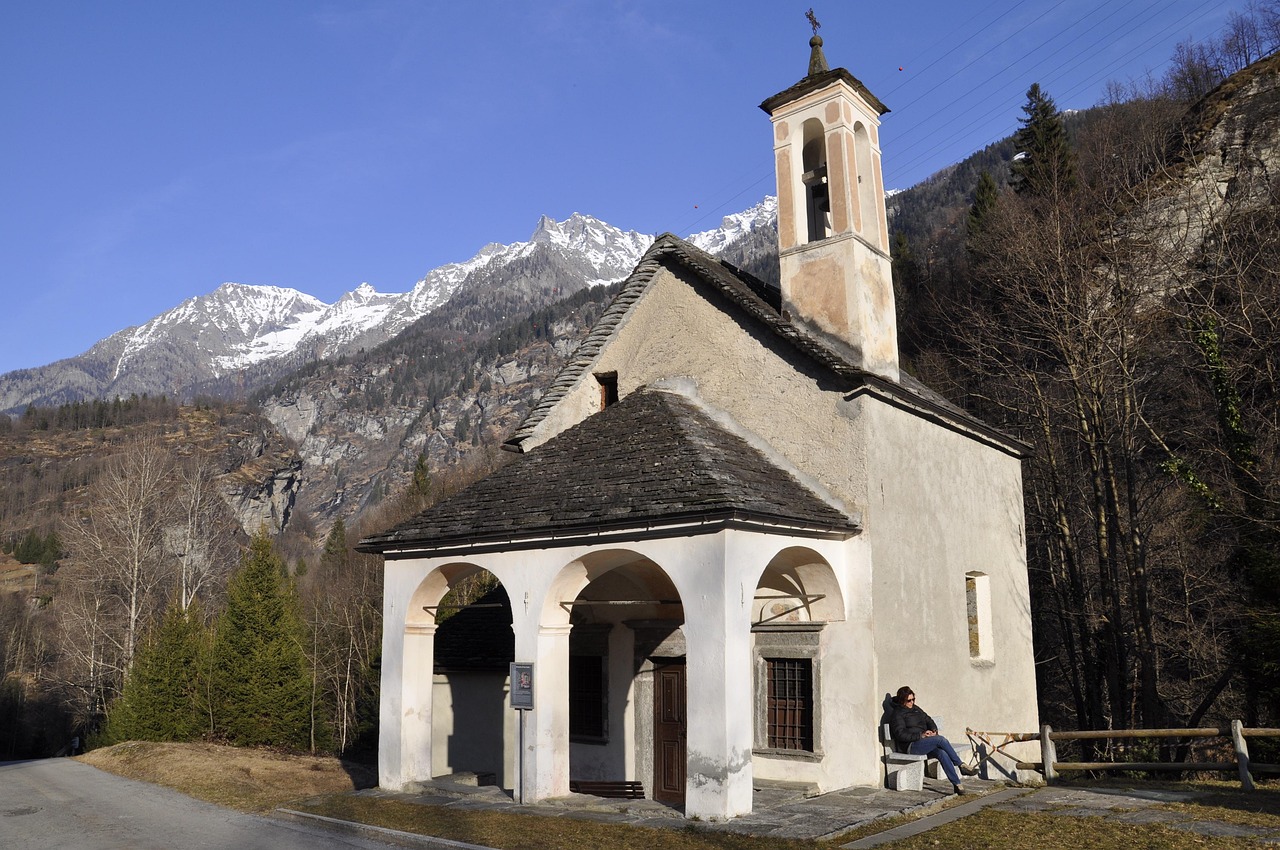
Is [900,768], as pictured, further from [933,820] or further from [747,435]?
[747,435]

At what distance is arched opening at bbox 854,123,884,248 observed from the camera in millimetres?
15203

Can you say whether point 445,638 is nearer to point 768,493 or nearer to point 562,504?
point 562,504

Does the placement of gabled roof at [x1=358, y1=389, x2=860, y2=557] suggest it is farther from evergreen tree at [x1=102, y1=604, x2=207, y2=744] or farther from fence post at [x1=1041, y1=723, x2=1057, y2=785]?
evergreen tree at [x1=102, y1=604, x2=207, y2=744]

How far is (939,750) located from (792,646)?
2.28 metres

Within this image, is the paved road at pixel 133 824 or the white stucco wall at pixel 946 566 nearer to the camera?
the paved road at pixel 133 824

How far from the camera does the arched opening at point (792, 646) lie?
505 inches

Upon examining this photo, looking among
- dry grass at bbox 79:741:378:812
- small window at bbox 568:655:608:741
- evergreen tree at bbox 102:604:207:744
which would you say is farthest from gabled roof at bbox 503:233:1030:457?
evergreen tree at bbox 102:604:207:744

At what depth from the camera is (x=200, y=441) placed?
105 metres

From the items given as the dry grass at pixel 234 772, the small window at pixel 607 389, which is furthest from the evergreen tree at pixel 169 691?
the small window at pixel 607 389

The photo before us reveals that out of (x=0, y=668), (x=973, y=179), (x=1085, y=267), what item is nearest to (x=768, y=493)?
(x=1085, y=267)

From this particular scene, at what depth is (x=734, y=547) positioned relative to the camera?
35.3 ft

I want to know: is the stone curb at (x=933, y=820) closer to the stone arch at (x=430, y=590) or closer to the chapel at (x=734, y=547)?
the chapel at (x=734, y=547)

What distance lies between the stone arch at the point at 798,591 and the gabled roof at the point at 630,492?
566 millimetres

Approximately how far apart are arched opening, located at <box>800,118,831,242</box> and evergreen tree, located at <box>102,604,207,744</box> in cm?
2314
